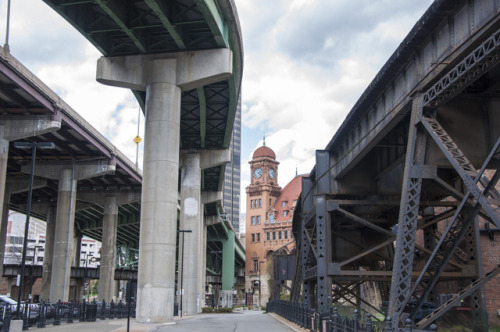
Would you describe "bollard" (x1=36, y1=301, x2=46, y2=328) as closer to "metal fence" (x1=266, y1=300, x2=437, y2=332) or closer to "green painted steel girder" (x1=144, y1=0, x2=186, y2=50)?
"metal fence" (x1=266, y1=300, x2=437, y2=332)

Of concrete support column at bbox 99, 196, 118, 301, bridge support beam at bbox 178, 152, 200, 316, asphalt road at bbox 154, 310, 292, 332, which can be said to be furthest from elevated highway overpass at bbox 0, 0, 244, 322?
concrete support column at bbox 99, 196, 118, 301

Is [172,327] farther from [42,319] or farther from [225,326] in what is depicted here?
[42,319]

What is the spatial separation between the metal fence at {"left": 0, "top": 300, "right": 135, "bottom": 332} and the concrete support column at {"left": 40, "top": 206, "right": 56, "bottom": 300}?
20.3m

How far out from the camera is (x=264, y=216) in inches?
5669

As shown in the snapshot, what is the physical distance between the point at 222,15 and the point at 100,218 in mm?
70464

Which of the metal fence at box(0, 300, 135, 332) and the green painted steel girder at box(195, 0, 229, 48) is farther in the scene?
the green painted steel girder at box(195, 0, 229, 48)

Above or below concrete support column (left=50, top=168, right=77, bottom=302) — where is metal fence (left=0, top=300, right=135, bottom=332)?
below

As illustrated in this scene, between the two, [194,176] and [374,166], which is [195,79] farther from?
[194,176]

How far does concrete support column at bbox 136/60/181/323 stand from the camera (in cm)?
2986

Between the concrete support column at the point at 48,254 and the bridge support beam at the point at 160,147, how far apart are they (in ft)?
107

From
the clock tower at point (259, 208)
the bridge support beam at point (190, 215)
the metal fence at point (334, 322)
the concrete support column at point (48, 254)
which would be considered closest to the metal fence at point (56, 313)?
the metal fence at point (334, 322)

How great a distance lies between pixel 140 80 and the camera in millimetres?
32375

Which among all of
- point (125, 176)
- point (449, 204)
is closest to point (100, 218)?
point (125, 176)

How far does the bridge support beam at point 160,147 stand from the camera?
29969mm
